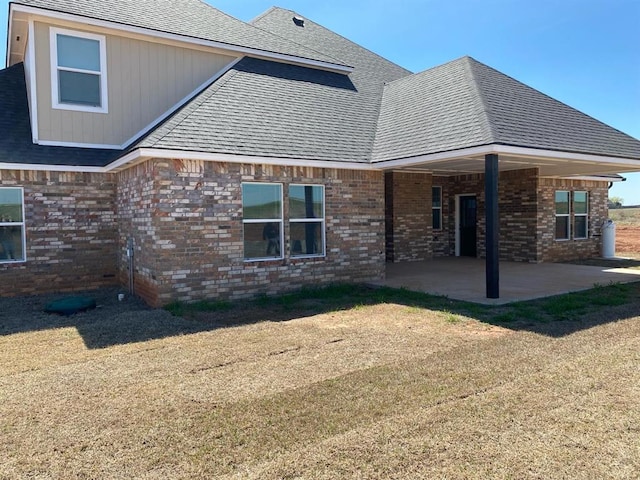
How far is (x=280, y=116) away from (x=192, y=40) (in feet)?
10.6

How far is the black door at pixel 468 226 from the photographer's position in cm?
1755

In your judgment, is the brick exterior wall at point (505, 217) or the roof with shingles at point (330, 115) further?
the brick exterior wall at point (505, 217)

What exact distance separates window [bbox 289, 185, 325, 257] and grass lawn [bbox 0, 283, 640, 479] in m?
2.94

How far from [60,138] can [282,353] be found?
8.06 meters

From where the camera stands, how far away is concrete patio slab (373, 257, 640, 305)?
10273mm

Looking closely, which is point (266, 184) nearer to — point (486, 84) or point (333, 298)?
point (333, 298)

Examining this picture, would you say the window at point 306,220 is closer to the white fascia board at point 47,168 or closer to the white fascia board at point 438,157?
the white fascia board at point 438,157

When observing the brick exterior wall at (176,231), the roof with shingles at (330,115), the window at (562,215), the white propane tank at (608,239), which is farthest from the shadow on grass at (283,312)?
the white propane tank at (608,239)

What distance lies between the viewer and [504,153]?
9148mm

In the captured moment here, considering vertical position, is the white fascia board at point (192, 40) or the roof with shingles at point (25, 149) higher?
the white fascia board at point (192, 40)

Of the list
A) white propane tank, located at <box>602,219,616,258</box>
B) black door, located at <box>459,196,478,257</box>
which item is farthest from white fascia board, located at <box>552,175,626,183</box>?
black door, located at <box>459,196,478,257</box>

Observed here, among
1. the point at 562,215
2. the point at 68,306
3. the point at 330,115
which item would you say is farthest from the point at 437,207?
the point at 68,306

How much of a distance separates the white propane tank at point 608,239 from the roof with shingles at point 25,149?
1596 centimetres

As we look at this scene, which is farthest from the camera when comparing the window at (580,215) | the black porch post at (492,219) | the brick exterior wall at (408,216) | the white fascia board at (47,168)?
the window at (580,215)
